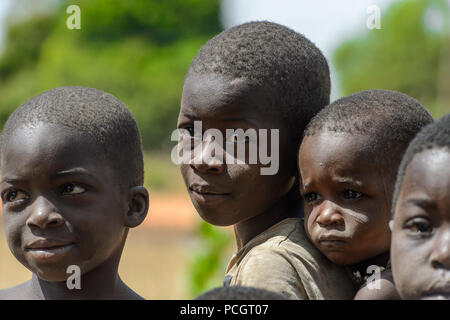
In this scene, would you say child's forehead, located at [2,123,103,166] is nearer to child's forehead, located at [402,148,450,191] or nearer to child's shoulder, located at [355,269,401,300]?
child's shoulder, located at [355,269,401,300]

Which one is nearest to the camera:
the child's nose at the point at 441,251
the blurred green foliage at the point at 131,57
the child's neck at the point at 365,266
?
the child's nose at the point at 441,251

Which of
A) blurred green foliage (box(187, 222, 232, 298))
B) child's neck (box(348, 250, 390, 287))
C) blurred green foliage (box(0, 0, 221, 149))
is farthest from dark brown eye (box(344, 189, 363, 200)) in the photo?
blurred green foliage (box(0, 0, 221, 149))

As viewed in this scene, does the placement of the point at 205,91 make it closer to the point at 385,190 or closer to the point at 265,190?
the point at 265,190

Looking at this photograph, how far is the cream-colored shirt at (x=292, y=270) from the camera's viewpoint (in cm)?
260

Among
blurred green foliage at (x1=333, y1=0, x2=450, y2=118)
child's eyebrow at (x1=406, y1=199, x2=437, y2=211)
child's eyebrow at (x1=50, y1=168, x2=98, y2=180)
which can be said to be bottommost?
child's eyebrow at (x1=406, y1=199, x2=437, y2=211)

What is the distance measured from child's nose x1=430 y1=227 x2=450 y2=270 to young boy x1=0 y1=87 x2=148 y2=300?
1.46 m

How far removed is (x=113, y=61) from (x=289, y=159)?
30.7 m

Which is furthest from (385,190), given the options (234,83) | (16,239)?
(16,239)

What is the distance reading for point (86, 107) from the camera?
3.23 m

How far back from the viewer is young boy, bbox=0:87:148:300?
2.96m

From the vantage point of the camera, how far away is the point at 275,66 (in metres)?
3.02

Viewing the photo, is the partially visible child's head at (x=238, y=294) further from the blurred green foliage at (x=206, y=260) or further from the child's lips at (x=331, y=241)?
the blurred green foliage at (x=206, y=260)

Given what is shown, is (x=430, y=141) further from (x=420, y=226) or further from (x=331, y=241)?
(x=331, y=241)

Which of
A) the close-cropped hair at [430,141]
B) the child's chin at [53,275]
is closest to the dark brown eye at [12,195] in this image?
the child's chin at [53,275]
